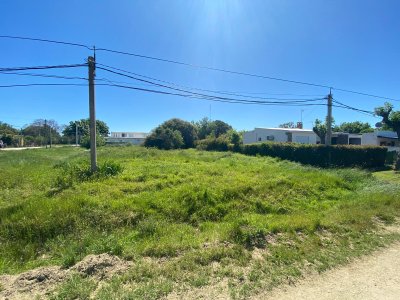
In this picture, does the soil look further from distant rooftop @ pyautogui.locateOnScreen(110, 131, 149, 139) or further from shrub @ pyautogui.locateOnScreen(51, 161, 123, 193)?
distant rooftop @ pyautogui.locateOnScreen(110, 131, 149, 139)

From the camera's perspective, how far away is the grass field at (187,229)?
436cm

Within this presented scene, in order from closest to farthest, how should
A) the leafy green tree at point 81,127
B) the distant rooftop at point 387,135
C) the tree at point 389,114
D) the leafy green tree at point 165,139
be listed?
the tree at point 389,114 < the distant rooftop at point 387,135 < the leafy green tree at point 165,139 < the leafy green tree at point 81,127

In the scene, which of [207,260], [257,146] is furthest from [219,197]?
[257,146]

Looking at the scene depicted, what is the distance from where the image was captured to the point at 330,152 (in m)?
21.4

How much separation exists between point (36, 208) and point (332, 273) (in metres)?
6.78

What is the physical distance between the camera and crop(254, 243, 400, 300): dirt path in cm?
383

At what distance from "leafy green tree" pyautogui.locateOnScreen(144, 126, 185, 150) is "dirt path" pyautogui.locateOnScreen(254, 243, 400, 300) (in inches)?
1525

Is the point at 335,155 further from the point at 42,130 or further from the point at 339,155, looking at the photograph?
the point at 42,130

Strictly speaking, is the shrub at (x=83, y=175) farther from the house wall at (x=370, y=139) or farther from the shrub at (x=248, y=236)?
the house wall at (x=370, y=139)

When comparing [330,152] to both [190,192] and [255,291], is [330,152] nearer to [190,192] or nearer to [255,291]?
[190,192]

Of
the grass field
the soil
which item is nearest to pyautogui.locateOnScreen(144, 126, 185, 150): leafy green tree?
the grass field

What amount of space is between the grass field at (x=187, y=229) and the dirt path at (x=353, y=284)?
264 mm

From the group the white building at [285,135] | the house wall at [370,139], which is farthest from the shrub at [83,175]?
the house wall at [370,139]

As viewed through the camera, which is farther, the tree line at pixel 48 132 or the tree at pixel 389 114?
the tree line at pixel 48 132
